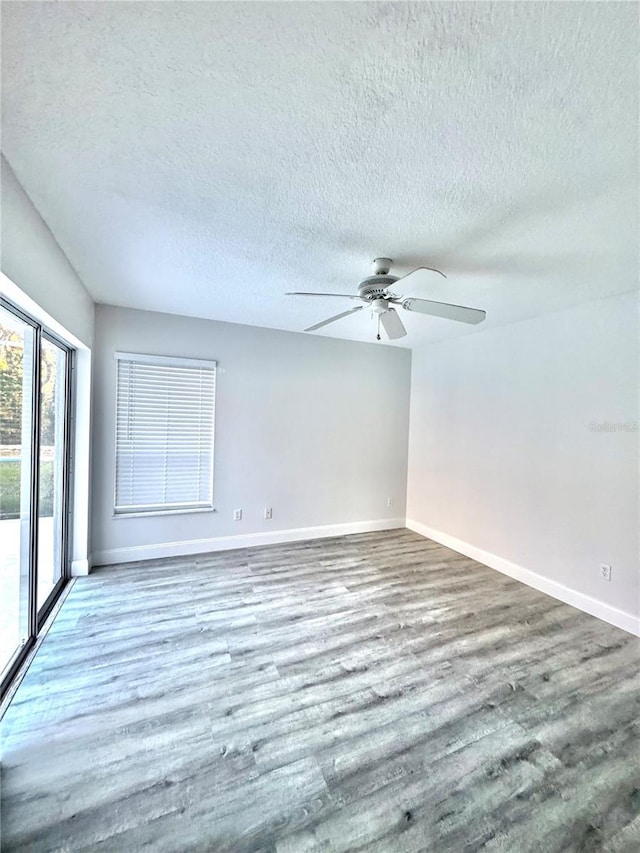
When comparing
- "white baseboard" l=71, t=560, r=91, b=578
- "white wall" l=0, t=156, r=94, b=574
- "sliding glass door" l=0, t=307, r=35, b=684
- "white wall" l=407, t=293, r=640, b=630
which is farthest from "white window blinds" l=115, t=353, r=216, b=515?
"white wall" l=407, t=293, r=640, b=630

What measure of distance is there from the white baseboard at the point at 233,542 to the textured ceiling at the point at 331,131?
268 cm

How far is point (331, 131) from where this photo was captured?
1.29 m

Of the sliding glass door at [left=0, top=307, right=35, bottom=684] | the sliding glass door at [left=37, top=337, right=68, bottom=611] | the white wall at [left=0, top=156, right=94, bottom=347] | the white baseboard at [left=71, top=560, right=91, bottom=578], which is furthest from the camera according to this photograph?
the white baseboard at [left=71, top=560, right=91, bottom=578]

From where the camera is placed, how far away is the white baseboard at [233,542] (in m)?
3.50

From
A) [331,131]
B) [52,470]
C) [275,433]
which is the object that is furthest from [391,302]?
[52,470]

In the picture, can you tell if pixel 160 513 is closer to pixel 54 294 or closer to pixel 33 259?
pixel 54 294

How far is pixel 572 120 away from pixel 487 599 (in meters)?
3.16

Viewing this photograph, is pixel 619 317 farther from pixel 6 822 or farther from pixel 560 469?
pixel 6 822

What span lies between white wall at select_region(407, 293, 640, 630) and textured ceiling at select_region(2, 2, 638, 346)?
85cm

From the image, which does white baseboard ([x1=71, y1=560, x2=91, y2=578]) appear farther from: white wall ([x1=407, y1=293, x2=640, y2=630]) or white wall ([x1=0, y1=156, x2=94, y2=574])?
white wall ([x1=407, y1=293, x2=640, y2=630])

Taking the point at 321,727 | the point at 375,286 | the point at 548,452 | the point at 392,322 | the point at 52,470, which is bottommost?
the point at 321,727

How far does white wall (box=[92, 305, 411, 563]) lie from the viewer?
11.4 ft

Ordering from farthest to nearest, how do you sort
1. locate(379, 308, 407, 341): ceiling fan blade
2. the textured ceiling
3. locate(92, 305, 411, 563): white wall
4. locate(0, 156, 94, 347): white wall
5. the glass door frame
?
locate(92, 305, 411, 563): white wall, locate(379, 308, 407, 341): ceiling fan blade, the glass door frame, locate(0, 156, 94, 347): white wall, the textured ceiling

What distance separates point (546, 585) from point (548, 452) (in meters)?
1.19
